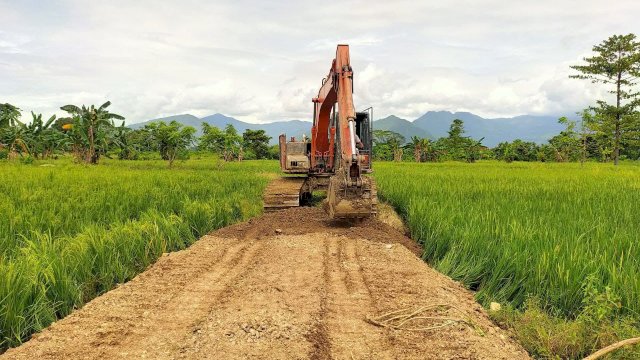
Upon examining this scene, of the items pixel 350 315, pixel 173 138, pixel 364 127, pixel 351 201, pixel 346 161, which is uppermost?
pixel 173 138

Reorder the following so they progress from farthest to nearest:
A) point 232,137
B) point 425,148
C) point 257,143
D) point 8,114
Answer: point 257,143 < point 425,148 < point 232,137 < point 8,114

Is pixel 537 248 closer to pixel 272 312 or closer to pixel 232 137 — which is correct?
pixel 272 312

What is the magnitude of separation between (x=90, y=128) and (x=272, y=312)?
25.0 m

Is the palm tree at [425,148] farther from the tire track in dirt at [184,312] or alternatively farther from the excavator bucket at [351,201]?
the tire track in dirt at [184,312]

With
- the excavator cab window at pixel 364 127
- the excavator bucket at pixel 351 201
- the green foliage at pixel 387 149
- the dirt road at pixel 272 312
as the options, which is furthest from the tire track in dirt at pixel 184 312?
the green foliage at pixel 387 149

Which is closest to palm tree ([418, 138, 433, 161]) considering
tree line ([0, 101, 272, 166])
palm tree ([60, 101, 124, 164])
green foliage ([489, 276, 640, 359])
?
tree line ([0, 101, 272, 166])

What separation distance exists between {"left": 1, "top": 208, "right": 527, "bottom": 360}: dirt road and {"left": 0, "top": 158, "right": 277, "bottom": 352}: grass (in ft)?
1.01

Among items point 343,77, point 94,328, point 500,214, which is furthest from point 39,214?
point 500,214

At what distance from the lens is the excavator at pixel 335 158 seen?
7113 millimetres

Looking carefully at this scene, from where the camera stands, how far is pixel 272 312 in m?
3.68

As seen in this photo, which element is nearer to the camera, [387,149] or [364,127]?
[364,127]

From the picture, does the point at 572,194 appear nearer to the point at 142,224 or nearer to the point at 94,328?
the point at 142,224

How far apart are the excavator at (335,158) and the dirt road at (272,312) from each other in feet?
4.20

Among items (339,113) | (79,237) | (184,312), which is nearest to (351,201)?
(339,113)
